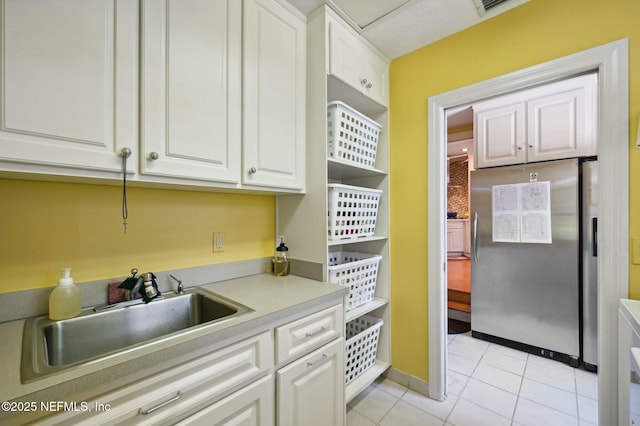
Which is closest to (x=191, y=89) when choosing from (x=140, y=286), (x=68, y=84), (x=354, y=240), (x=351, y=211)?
(x=68, y=84)

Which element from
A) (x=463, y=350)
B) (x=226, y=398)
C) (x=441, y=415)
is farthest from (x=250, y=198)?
(x=463, y=350)

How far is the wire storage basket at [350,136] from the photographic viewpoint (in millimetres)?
1653

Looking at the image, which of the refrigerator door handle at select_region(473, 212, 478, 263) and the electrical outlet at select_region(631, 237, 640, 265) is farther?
the refrigerator door handle at select_region(473, 212, 478, 263)

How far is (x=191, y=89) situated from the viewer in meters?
1.16

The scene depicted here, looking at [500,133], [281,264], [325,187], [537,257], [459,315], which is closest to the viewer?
[325,187]

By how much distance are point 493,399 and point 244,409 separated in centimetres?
178

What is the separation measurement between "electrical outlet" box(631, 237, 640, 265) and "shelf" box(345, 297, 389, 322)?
1.32 m

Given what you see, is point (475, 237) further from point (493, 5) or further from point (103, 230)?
point (103, 230)

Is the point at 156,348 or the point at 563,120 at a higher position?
the point at 563,120

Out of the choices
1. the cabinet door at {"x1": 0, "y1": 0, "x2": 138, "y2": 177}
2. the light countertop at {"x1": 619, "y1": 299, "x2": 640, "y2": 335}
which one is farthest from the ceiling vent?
the cabinet door at {"x1": 0, "y1": 0, "x2": 138, "y2": 177}

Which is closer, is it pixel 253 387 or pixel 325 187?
pixel 253 387

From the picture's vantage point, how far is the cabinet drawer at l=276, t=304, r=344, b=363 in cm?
113

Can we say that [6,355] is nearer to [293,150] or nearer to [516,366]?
[293,150]

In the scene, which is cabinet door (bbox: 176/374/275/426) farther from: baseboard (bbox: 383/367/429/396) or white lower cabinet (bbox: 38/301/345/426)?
baseboard (bbox: 383/367/429/396)
